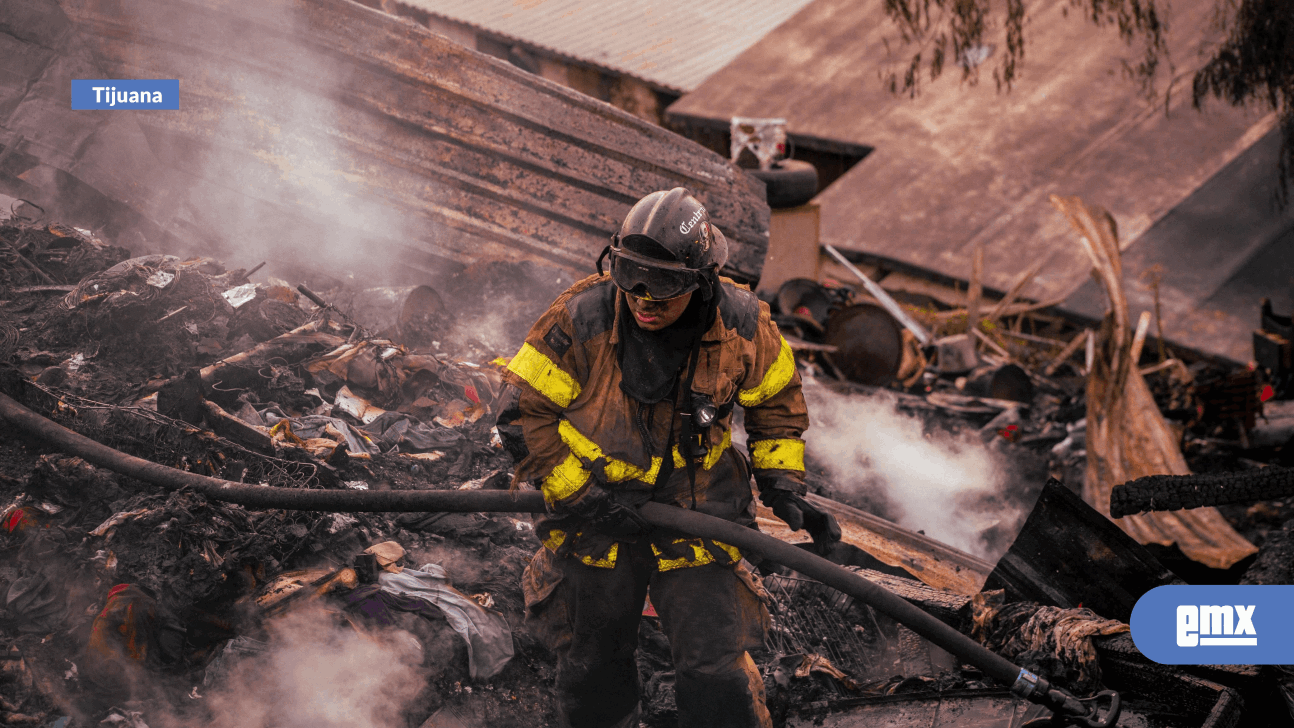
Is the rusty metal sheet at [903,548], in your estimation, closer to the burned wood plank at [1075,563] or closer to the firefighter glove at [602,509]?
the burned wood plank at [1075,563]

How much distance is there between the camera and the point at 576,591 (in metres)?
2.97

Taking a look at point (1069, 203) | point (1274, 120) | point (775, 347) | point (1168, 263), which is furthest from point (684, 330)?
point (1274, 120)

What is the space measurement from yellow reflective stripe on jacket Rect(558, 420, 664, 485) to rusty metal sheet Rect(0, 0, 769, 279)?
4219 mm

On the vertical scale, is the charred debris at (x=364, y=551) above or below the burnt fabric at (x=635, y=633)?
below

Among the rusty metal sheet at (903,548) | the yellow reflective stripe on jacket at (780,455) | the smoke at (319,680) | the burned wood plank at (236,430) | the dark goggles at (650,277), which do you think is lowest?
the rusty metal sheet at (903,548)

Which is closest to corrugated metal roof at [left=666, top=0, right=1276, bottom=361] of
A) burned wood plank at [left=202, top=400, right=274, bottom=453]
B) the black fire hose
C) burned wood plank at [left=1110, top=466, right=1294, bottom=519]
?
burned wood plank at [left=1110, top=466, right=1294, bottom=519]

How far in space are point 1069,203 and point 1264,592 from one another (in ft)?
11.1

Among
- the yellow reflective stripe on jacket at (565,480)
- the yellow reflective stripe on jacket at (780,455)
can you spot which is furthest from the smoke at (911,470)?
the yellow reflective stripe on jacket at (565,480)

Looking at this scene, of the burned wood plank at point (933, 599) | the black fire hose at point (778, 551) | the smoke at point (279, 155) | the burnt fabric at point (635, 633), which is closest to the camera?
the black fire hose at point (778, 551)

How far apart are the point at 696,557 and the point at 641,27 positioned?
1622cm

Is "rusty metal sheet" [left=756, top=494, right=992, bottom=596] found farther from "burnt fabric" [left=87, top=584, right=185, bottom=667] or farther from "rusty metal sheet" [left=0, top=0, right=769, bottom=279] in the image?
"rusty metal sheet" [left=0, top=0, right=769, bottom=279]

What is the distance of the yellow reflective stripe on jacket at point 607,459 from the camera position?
2.84 meters

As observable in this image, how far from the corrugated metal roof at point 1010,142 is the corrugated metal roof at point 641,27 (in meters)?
1.10

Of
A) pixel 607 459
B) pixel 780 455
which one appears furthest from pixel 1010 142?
pixel 607 459
